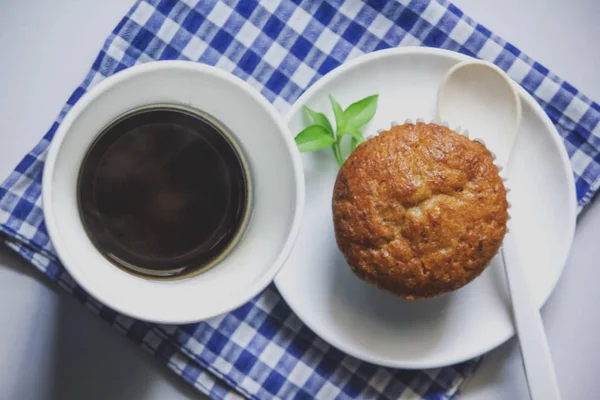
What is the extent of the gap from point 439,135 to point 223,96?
14.1 inches

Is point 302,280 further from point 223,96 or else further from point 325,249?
point 223,96

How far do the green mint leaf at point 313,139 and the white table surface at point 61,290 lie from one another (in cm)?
40

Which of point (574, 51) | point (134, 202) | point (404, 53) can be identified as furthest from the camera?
point (574, 51)

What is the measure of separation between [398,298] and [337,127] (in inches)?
12.8

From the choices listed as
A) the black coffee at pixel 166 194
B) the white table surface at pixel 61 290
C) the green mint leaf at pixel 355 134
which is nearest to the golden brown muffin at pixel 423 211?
the green mint leaf at pixel 355 134

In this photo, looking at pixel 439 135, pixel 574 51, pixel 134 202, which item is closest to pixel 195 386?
pixel 134 202

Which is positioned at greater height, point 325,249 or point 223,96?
point 223,96

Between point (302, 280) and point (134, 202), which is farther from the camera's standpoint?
point (302, 280)

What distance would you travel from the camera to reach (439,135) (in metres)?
1.03

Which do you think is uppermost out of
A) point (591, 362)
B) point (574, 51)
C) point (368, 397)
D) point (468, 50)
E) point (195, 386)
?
point (574, 51)

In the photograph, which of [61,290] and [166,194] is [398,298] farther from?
[61,290]

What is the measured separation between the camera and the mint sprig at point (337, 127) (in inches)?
42.9

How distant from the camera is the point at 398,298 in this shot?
1.16m

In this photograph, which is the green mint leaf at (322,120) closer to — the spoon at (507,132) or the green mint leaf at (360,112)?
the green mint leaf at (360,112)
